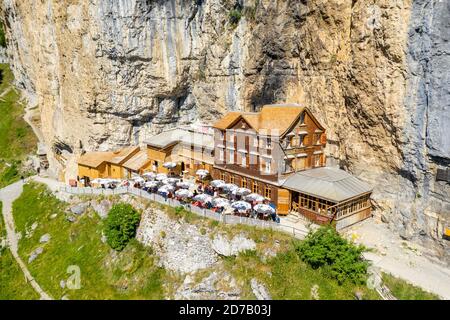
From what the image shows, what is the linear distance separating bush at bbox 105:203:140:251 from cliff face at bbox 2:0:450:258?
Result: 57.7ft

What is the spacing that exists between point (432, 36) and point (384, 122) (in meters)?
7.83

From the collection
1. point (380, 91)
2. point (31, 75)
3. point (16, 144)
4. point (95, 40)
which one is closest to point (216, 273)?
point (380, 91)

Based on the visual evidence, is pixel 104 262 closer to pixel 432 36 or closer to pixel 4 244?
pixel 4 244

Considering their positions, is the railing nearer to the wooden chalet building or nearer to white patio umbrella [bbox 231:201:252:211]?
white patio umbrella [bbox 231:201:252:211]

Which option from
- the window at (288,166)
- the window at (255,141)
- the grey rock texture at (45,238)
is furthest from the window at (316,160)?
the grey rock texture at (45,238)

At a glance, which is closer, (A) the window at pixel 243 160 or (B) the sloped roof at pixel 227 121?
(A) the window at pixel 243 160

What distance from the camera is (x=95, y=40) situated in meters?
50.9

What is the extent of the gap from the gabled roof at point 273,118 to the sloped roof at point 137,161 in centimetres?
1450

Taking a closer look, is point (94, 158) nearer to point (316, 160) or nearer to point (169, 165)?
point (169, 165)

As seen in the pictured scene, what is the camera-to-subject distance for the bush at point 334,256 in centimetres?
2962

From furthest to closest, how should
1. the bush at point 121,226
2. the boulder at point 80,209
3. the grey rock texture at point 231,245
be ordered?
the boulder at point 80,209
the bush at point 121,226
the grey rock texture at point 231,245

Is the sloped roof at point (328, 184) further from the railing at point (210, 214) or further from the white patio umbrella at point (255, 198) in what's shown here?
the railing at point (210, 214)
